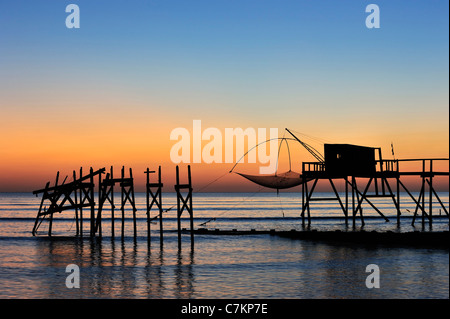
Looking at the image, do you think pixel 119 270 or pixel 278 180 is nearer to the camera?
pixel 119 270

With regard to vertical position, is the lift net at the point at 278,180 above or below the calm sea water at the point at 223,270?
above

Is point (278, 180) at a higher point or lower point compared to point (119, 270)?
higher

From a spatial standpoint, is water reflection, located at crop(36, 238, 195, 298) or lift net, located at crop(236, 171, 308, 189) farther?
lift net, located at crop(236, 171, 308, 189)

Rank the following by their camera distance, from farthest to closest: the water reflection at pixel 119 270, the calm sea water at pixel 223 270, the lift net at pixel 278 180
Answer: the lift net at pixel 278 180 < the water reflection at pixel 119 270 < the calm sea water at pixel 223 270

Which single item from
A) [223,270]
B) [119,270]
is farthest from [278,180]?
[119,270]

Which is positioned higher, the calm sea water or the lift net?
the lift net

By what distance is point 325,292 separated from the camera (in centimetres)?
1945

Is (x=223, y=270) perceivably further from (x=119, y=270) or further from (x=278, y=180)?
(x=278, y=180)

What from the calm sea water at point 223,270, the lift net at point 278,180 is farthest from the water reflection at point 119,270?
the lift net at point 278,180

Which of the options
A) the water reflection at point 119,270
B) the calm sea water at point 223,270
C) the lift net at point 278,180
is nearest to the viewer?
the calm sea water at point 223,270

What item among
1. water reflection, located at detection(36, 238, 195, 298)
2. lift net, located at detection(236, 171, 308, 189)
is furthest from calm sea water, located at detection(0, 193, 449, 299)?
lift net, located at detection(236, 171, 308, 189)

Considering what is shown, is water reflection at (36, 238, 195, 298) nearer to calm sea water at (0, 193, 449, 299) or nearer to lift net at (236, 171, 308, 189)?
calm sea water at (0, 193, 449, 299)

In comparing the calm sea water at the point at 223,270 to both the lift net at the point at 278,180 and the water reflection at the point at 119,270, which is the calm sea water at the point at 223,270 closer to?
the water reflection at the point at 119,270
